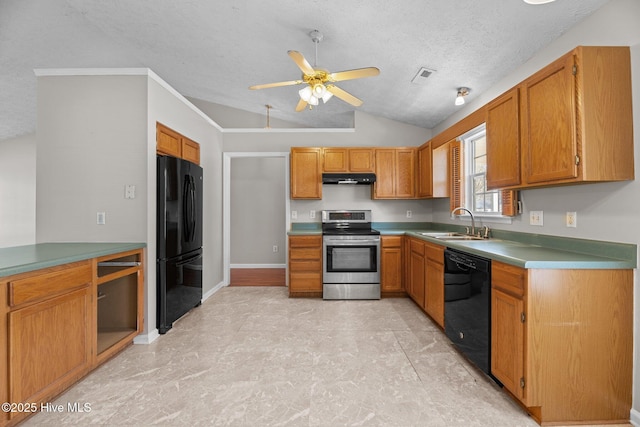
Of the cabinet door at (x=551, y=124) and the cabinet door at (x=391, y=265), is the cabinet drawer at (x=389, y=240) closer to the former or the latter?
the cabinet door at (x=391, y=265)

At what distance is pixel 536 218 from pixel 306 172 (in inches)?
116

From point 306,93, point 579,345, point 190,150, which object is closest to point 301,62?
point 306,93

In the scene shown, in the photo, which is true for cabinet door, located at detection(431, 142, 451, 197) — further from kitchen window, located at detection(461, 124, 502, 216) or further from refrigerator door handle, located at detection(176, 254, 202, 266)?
refrigerator door handle, located at detection(176, 254, 202, 266)

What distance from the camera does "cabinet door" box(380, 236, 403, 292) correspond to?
4133 mm

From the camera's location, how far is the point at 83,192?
270 centimetres

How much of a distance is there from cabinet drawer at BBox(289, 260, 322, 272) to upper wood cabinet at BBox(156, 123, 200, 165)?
187 cm

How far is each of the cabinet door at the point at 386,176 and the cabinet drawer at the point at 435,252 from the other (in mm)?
1357

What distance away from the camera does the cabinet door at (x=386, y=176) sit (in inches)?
176

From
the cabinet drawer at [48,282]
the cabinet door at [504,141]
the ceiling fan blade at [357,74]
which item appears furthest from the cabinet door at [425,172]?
the cabinet drawer at [48,282]

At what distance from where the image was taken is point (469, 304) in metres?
2.28

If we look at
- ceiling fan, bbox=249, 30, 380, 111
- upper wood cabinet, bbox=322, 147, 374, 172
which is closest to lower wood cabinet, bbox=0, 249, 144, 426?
ceiling fan, bbox=249, 30, 380, 111

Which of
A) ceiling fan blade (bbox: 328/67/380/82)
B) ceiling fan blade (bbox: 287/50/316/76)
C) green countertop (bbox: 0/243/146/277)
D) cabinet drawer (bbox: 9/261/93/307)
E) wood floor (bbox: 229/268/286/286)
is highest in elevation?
ceiling fan blade (bbox: 287/50/316/76)

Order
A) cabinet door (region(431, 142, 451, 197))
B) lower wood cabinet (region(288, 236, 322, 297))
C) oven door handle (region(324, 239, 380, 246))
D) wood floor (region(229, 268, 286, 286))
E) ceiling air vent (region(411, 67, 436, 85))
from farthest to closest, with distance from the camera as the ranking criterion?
wood floor (region(229, 268, 286, 286))
lower wood cabinet (region(288, 236, 322, 297))
oven door handle (region(324, 239, 380, 246))
cabinet door (region(431, 142, 451, 197))
ceiling air vent (region(411, 67, 436, 85))

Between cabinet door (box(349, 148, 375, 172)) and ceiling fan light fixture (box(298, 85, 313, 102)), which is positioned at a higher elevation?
ceiling fan light fixture (box(298, 85, 313, 102))
